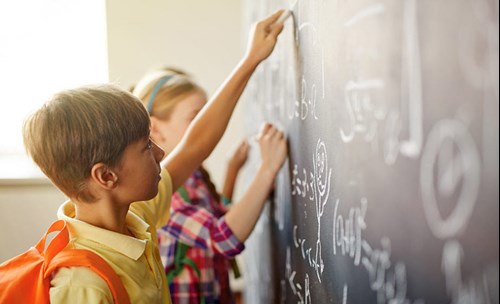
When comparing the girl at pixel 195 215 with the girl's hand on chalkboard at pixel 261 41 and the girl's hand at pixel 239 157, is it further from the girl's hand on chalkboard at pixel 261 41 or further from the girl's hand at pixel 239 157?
the girl's hand at pixel 239 157

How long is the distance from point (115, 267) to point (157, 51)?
2579mm

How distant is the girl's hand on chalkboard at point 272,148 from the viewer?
168 cm

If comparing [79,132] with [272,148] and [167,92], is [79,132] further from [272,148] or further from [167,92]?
[167,92]

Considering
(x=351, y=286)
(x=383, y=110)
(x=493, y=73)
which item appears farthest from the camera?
(x=351, y=286)

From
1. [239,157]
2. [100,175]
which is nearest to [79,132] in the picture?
[100,175]

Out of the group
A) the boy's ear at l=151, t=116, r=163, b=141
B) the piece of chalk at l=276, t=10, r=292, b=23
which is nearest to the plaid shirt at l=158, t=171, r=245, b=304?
the boy's ear at l=151, t=116, r=163, b=141

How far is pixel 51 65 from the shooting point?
3.70m

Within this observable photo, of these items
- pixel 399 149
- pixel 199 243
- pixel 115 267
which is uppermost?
pixel 399 149

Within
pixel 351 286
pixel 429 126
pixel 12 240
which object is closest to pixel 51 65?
pixel 12 240

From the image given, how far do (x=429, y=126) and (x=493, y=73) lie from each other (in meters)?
0.13

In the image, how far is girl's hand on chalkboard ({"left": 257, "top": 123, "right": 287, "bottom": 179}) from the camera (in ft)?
5.50

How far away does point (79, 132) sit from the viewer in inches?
46.6

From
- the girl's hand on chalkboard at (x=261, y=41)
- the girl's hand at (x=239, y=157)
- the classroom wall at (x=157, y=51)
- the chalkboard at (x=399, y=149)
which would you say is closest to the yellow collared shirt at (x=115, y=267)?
the chalkboard at (x=399, y=149)

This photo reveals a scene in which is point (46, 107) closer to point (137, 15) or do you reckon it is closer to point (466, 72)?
point (466, 72)
